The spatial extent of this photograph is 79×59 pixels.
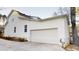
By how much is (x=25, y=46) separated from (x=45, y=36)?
42 cm

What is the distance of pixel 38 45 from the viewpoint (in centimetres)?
281

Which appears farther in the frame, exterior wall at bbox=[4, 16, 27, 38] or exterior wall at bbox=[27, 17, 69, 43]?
exterior wall at bbox=[4, 16, 27, 38]

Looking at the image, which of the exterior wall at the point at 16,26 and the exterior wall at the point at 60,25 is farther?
the exterior wall at the point at 16,26

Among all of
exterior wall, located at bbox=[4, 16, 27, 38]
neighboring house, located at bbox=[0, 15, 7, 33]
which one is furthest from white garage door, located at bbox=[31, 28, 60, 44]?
neighboring house, located at bbox=[0, 15, 7, 33]

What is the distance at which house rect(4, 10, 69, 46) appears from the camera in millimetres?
2773

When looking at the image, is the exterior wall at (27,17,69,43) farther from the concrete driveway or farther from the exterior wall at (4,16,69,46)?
the concrete driveway

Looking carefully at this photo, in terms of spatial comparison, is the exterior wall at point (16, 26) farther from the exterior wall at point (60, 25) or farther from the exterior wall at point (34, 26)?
the exterior wall at point (60, 25)

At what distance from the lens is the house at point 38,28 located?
2.77 m

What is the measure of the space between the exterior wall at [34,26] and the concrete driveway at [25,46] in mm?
157

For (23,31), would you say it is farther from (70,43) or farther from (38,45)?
(70,43)

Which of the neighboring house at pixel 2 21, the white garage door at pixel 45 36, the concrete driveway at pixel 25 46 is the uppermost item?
the neighboring house at pixel 2 21

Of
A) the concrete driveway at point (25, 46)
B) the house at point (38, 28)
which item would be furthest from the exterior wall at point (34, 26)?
the concrete driveway at point (25, 46)

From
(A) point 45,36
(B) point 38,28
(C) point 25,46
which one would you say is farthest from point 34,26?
(C) point 25,46

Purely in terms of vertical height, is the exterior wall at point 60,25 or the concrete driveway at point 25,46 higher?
the exterior wall at point 60,25
